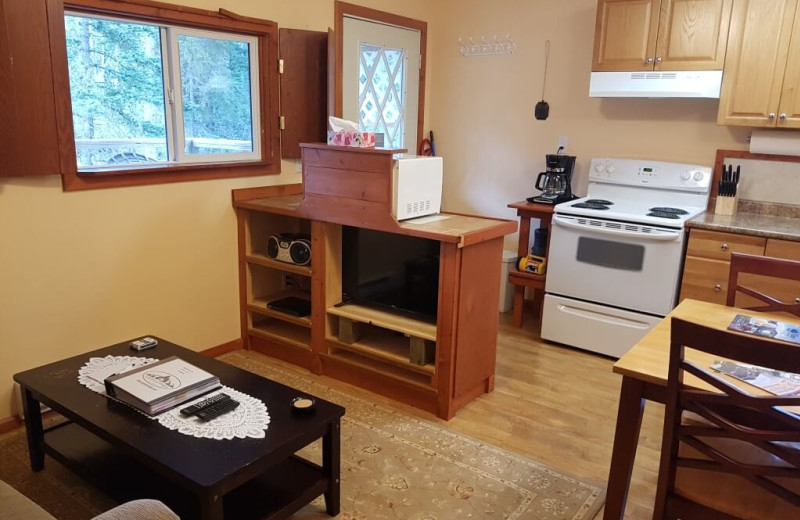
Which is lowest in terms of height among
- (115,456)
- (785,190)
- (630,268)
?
(115,456)

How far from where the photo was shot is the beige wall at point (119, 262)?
267cm

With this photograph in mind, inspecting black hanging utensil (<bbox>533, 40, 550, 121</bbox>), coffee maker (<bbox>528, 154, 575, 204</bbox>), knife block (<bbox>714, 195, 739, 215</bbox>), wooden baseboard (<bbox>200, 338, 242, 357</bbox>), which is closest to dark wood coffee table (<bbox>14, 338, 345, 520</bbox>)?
wooden baseboard (<bbox>200, 338, 242, 357</bbox>)

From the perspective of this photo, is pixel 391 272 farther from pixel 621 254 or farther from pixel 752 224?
pixel 752 224

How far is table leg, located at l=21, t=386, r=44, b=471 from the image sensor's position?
7.64ft

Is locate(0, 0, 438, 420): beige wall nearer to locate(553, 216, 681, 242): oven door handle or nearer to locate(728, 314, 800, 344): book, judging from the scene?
locate(553, 216, 681, 242): oven door handle

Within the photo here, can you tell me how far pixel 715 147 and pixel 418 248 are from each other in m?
2.14

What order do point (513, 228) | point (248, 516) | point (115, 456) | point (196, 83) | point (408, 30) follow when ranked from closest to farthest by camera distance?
point (248, 516) < point (115, 456) < point (513, 228) < point (196, 83) < point (408, 30)

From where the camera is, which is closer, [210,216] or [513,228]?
[513,228]

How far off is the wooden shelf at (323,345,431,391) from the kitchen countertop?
5.61ft

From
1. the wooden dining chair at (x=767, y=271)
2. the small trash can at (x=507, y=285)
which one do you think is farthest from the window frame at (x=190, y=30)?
the wooden dining chair at (x=767, y=271)

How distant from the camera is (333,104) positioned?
150 inches

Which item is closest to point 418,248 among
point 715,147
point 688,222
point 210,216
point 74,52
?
point 210,216

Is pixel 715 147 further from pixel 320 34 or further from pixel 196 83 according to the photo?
pixel 196 83

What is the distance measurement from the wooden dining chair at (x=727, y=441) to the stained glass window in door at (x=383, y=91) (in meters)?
3.08
